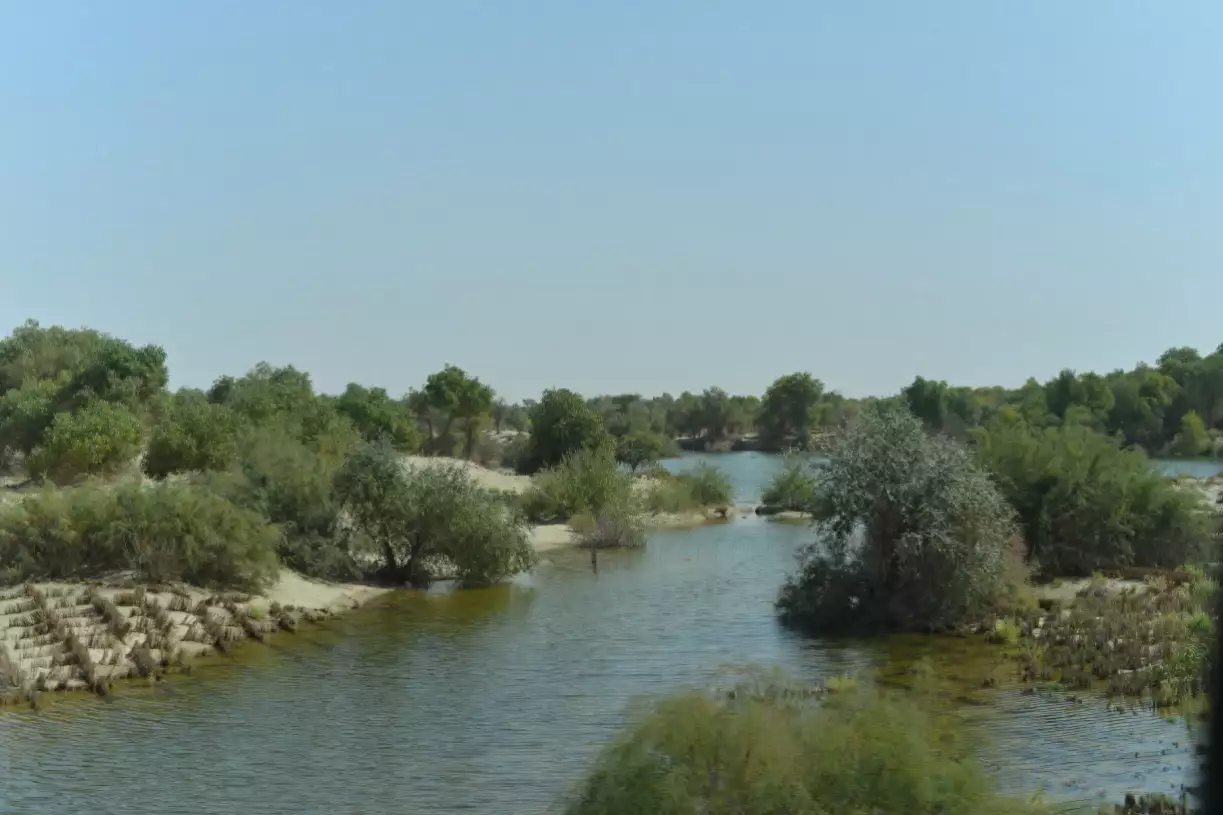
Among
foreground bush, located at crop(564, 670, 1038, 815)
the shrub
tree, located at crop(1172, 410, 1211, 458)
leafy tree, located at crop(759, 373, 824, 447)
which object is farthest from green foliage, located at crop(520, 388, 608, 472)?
foreground bush, located at crop(564, 670, 1038, 815)

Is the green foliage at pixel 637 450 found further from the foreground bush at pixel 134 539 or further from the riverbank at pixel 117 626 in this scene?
the riverbank at pixel 117 626

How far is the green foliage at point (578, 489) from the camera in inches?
2312

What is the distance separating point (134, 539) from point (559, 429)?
4805 cm

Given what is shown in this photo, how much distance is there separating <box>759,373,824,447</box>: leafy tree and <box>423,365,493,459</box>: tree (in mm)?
49097

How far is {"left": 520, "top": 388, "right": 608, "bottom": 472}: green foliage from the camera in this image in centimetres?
8000

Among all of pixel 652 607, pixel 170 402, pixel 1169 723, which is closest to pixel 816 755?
pixel 1169 723

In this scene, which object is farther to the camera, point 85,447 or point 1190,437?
point 1190,437

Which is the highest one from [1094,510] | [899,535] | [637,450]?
[637,450]

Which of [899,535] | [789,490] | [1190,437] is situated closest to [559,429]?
[789,490]

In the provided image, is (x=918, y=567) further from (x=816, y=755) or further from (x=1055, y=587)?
(x=816, y=755)

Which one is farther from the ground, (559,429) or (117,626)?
(559,429)

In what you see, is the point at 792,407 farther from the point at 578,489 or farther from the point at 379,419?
the point at 578,489

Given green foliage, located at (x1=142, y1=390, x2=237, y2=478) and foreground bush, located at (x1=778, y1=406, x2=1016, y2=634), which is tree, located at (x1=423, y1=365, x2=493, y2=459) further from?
foreground bush, located at (x1=778, y1=406, x2=1016, y2=634)

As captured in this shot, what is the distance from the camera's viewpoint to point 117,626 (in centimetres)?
2809
